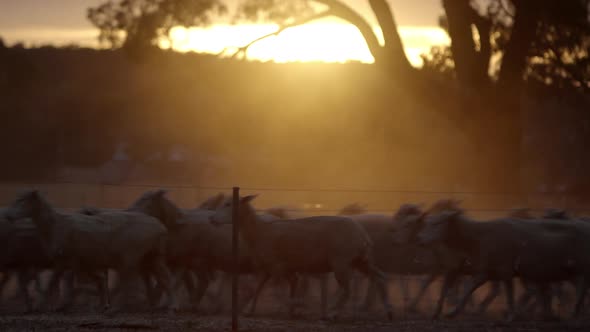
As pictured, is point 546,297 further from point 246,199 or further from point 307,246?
point 246,199

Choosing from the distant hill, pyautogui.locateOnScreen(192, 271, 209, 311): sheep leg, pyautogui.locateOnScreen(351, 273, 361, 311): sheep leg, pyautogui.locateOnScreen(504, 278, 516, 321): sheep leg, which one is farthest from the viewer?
the distant hill

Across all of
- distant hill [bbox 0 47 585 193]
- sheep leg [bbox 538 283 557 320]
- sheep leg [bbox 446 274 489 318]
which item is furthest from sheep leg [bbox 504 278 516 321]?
distant hill [bbox 0 47 585 193]

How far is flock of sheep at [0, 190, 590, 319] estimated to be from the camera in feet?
47.2

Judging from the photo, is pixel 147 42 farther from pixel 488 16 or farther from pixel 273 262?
pixel 273 262

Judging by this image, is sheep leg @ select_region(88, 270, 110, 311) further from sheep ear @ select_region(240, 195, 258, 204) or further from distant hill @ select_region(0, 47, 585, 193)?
distant hill @ select_region(0, 47, 585, 193)

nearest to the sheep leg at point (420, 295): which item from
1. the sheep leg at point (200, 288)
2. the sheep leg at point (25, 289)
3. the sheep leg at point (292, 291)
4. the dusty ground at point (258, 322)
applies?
the dusty ground at point (258, 322)

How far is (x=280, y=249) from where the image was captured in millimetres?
14586

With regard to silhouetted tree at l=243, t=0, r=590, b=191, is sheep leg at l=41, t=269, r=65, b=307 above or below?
below

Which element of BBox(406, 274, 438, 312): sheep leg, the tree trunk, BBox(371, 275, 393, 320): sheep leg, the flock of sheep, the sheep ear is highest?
the tree trunk

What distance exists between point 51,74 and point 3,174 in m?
38.7

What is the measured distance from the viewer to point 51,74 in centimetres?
8581

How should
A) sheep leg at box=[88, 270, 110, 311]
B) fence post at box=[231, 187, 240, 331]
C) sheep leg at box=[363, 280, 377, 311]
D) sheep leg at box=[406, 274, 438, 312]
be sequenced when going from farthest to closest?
sheep leg at box=[406, 274, 438, 312], sheep leg at box=[363, 280, 377, 311], sheep leg at box=[88, 270, 110, 311], fence post at box=[231, 187, 240, 331]

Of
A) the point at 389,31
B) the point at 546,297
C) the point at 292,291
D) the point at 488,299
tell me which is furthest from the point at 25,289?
the point at 389,31

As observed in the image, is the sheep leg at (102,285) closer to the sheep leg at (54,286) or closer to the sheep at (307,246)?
the sheep leg at (54,286)
